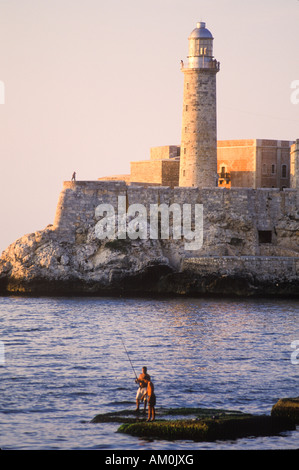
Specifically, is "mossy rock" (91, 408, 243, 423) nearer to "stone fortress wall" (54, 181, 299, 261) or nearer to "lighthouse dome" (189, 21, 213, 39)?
"stone fortress wall" (54, 181, 299, 261)

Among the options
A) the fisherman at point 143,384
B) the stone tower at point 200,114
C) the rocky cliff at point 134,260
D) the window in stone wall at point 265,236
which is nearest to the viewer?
the fisherman at point 143,384

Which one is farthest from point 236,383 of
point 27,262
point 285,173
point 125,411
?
point 285,173

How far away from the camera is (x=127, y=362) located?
27.1m

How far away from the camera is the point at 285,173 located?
54.6 metres

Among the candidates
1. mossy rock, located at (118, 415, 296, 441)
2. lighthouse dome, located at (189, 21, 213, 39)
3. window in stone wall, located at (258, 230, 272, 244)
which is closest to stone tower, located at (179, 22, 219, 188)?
lighthouse dome, located at (189, 21, 213, 39)

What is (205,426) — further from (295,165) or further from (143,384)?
(295,165)

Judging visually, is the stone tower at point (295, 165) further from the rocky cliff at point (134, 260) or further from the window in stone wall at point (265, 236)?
the rocky cliff at point (134, 260)

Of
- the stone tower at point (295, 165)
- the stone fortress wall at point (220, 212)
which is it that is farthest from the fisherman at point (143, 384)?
the stone tower at point (295, 165)

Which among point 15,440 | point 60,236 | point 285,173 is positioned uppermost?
point 285,173

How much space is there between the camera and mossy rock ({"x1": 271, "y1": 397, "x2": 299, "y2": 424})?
19.4 metres

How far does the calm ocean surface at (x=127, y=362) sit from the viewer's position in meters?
19.3

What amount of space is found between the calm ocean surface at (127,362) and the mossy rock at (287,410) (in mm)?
774
